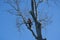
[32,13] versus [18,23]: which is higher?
[32,13]

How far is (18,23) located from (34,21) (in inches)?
59.5

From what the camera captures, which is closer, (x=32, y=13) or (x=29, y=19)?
(x=32, y=13)

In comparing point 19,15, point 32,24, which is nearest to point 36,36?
point 32,24

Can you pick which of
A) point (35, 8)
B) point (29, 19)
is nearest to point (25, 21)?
point (29, 19)

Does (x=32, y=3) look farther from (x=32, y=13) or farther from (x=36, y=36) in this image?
(x=36, y=36)

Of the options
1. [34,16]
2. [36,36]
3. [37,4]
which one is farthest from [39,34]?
[37,4]

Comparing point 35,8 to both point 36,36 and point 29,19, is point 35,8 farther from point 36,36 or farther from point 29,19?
point 36,36

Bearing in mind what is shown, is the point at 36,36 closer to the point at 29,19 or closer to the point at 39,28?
the point at 39,28

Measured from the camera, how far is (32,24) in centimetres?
1201

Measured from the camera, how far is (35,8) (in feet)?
37.2

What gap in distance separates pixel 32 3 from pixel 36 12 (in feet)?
1.98

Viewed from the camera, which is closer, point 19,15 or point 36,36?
point 36,36

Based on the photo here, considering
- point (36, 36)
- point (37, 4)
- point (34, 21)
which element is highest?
point (37, 4)

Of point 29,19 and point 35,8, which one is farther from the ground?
point 35,8
